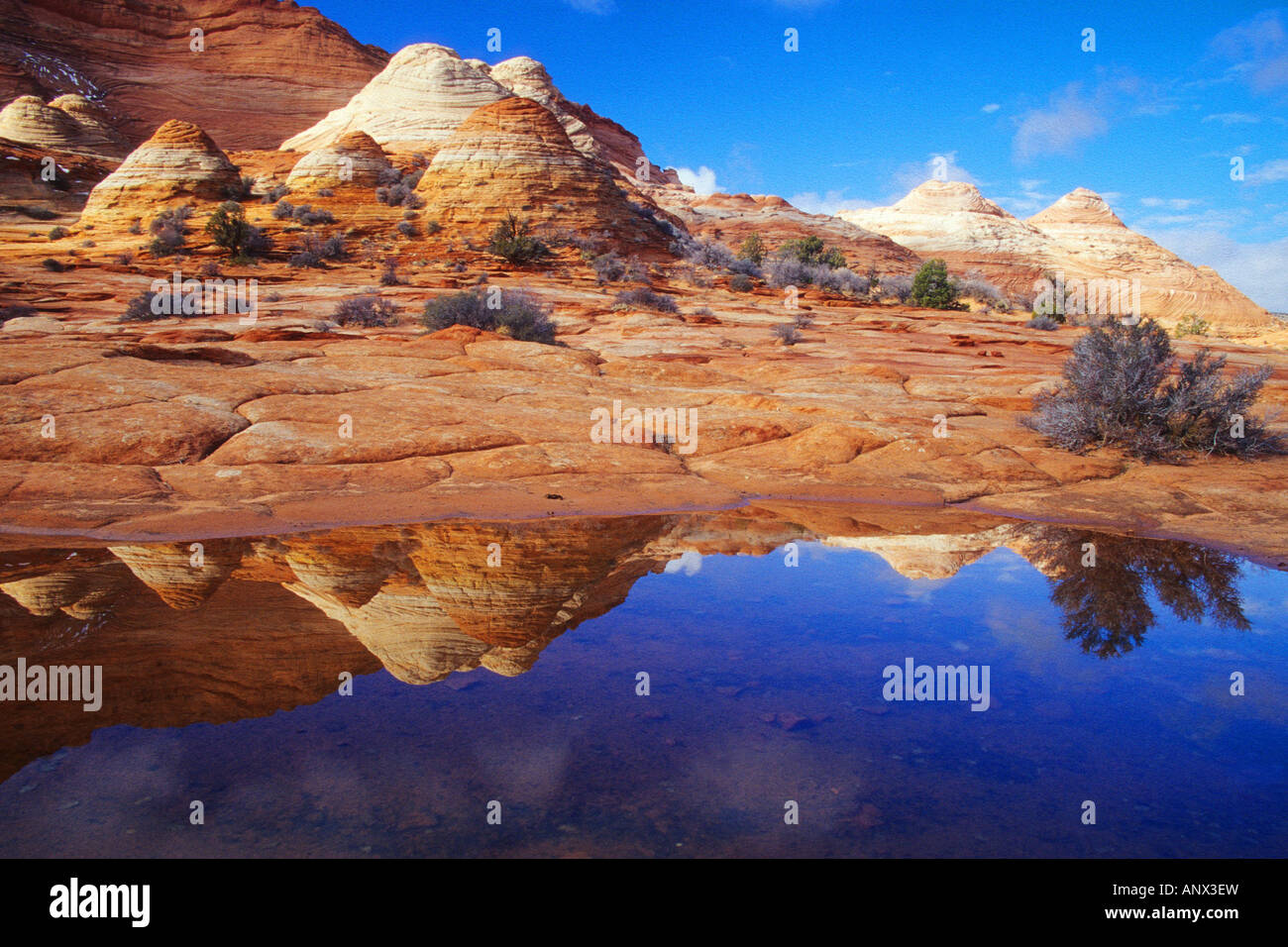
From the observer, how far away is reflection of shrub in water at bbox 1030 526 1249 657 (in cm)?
465

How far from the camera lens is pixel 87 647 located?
3.86m

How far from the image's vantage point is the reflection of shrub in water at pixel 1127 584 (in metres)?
4.65

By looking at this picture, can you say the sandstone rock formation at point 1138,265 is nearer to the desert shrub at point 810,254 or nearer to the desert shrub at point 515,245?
the desert shrub at point 810,254

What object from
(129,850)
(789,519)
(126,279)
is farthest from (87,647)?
(126,279)

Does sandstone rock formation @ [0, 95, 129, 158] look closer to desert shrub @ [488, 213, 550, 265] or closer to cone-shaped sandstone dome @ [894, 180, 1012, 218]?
desert shrub @ [488, 213, 550, 265]

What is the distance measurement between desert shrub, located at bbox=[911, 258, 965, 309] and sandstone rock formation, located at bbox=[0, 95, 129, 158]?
53337mm

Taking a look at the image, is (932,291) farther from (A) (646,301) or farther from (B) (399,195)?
(B) (399,195)

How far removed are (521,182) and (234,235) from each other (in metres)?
11.6

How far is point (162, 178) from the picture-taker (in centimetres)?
3566

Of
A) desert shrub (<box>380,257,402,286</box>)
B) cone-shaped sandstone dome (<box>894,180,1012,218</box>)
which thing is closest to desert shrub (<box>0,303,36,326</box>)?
desert shrub (<box>380,257,402,286</box>)

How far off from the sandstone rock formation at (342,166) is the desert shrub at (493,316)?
23504 mm

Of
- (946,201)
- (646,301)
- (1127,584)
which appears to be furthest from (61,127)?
→ (946,201)
